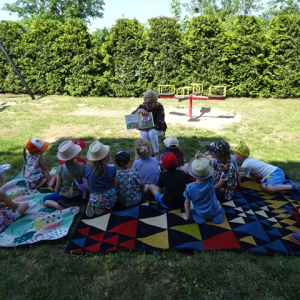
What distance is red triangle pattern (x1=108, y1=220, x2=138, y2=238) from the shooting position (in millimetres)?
3123

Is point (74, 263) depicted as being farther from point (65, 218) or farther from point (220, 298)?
point (220, 298)

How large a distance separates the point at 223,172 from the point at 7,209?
289 cm

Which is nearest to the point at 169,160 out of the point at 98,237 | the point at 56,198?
the point at 98,237

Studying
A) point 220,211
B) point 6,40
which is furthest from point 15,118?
point 220,211

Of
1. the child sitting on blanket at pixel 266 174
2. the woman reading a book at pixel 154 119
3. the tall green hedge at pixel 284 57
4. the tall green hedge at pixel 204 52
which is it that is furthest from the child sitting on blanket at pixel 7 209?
the tall green hedge at pixel 284 57

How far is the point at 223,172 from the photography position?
378 cm

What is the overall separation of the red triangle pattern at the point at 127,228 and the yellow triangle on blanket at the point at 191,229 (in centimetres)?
47

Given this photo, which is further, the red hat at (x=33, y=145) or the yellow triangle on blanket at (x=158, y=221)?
the red hat at (x=33, y=145)

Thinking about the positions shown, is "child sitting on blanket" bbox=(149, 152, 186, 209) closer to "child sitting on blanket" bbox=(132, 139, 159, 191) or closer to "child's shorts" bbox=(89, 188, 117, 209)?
"child sitting on blanket" bbox=(132, 139, 159, 191)

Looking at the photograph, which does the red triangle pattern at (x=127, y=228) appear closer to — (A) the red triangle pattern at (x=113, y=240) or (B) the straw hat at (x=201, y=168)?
(A) the red triangle pattern at (x=113, y=240)

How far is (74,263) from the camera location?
8.77 ft

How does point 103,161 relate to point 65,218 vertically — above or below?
above

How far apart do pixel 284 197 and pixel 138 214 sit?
2.15m

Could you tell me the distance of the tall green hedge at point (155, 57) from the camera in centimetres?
1103
